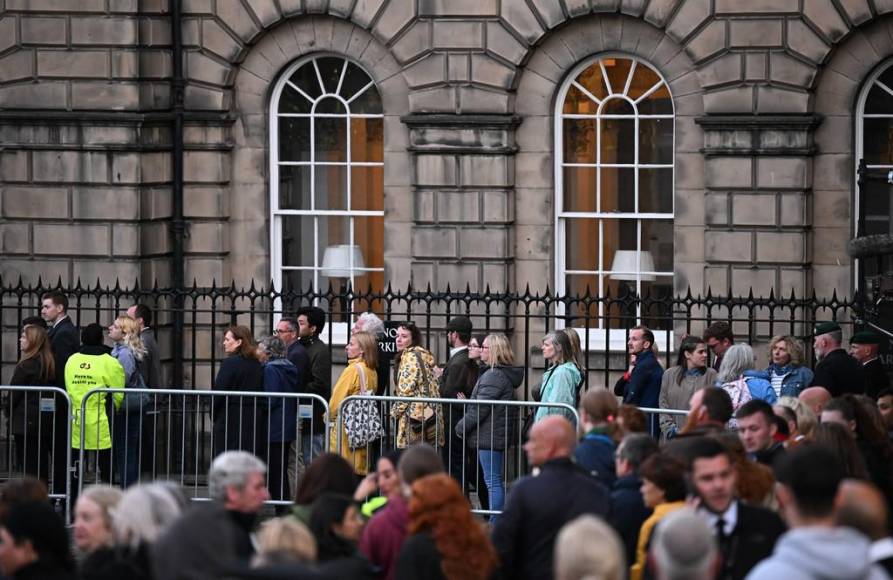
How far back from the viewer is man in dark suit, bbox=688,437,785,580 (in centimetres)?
862

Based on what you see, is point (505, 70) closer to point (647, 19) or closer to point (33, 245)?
point (647, 19)

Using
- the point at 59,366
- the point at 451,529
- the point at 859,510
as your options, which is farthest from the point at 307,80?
the point at 859,510

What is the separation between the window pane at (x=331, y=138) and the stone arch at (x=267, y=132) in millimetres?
565

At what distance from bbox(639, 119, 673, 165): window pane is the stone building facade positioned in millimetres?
53

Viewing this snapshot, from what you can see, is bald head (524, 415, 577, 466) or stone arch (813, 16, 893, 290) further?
stone arch (813, 16, 893, 290)

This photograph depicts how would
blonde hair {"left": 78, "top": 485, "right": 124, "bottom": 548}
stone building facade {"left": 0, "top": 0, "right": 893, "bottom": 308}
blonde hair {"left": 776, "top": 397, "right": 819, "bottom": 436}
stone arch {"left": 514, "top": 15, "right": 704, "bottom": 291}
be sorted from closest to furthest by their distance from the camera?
blonde hair {"left": 78, "top": 485, "right": 124, "bottom": 548} < blonde hair {"left": 776, "top": 397, "right": 819, "bottom": 436} < stone building facade {"left": 0, "top": 0, "right": 893, "bottom": 308} < stone arch {"left": 514, "top": 15, "right": 704, "bottom": 291}

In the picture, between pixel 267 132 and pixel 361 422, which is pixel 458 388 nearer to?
pixel 361 422

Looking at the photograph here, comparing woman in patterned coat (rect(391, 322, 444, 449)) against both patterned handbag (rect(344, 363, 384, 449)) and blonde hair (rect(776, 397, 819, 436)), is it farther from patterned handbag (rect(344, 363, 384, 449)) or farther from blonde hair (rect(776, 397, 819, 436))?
blonde hair (rect(776, 397, 819, 436))

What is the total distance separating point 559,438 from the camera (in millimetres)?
9414

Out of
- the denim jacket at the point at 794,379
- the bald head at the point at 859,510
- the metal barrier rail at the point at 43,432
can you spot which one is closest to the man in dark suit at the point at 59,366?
the metal barrier rail at the point at 43,432

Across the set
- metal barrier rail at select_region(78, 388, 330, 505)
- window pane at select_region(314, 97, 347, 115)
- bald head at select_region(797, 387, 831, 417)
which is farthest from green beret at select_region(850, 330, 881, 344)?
window pane at select_region(314, 97, 347, 115)

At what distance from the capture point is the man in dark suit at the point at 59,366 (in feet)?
50.7

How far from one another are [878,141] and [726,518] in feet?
40.0

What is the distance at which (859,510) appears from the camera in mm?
7285
